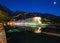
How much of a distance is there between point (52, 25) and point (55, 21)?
94 centimetres

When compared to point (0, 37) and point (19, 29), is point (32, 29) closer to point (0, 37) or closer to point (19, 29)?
point (19, 29)

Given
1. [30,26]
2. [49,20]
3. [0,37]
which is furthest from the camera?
[30,26]

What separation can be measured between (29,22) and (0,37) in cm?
2839

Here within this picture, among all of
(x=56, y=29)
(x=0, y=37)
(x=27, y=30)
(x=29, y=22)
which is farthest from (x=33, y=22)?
(x=0, y=37)

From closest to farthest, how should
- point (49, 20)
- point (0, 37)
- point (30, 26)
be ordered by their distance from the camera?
1. point (0, 37)
2. point (49, 20)
3. point (30, 26)

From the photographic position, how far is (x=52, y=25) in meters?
29.8

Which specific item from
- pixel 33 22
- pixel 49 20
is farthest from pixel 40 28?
pixel 33 22

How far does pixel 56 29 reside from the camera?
29891 millimetres

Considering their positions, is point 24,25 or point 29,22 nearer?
point 24,25

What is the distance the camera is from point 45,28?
32.2 m

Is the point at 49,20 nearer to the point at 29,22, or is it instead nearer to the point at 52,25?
the point at 52,25

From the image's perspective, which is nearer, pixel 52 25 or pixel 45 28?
pixel 52 25

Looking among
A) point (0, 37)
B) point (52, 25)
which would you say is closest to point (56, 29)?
point (52, 25)

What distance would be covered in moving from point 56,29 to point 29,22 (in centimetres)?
567
